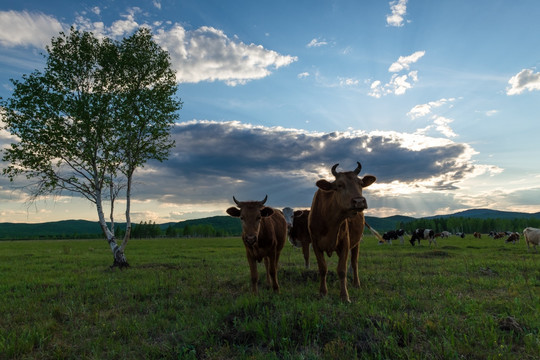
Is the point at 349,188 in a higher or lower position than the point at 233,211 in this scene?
higher

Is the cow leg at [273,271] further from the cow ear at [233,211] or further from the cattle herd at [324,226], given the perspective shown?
the cow ear at [233,211]

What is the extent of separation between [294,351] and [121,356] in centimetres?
274

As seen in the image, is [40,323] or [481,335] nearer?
[481,335]

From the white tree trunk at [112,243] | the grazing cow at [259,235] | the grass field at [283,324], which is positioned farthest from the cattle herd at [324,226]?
the white tree trunk at [112,243]

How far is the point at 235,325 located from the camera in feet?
17.8

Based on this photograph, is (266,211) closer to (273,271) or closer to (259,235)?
(259,235)

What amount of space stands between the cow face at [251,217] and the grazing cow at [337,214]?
54.6 inches

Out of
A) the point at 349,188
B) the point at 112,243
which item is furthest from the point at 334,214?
the point at 112,243

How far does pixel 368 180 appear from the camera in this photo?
7742mm

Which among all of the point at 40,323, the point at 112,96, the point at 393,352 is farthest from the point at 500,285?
the point at 112,96

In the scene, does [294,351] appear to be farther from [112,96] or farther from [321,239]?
[112,96]

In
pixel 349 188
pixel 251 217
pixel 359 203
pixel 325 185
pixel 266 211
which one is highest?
pixel 325 185

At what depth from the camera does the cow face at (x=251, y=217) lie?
7836 mm

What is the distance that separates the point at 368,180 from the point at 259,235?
132 inches
